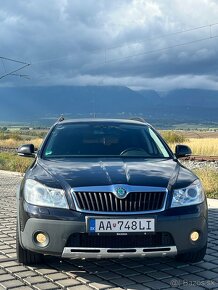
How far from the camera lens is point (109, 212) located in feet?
13.8

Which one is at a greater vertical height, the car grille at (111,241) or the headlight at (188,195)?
the headlight at (188,195)

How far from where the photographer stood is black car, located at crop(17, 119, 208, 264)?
13.8 ft

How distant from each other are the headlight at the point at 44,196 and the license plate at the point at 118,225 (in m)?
0.33

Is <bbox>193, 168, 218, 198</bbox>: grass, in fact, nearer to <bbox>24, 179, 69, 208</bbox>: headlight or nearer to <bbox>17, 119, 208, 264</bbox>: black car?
<bbox>17, 119, 208, 264</bbox>: black car

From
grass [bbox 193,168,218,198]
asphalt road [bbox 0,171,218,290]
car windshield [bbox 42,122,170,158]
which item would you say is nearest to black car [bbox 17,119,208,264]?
asphalt road [bbox 0,171,218,290]

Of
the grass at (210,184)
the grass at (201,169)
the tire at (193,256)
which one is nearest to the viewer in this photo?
the tire at (193,256)

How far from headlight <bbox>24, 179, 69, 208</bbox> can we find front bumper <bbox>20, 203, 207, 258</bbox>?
0.16m

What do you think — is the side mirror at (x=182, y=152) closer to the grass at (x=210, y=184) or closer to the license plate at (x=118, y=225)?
the license plate at (x=118, y=225)

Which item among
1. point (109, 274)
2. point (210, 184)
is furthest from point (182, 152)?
point (210, 184)

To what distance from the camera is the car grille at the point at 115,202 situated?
4.23 meters

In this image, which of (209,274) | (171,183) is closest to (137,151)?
(171,183)

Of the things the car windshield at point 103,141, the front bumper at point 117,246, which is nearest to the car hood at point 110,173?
the front bumper at point 117,246

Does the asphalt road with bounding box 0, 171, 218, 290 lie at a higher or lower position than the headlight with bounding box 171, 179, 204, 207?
lower

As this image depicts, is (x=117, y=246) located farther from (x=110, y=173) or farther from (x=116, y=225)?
(x=110, y=173)
